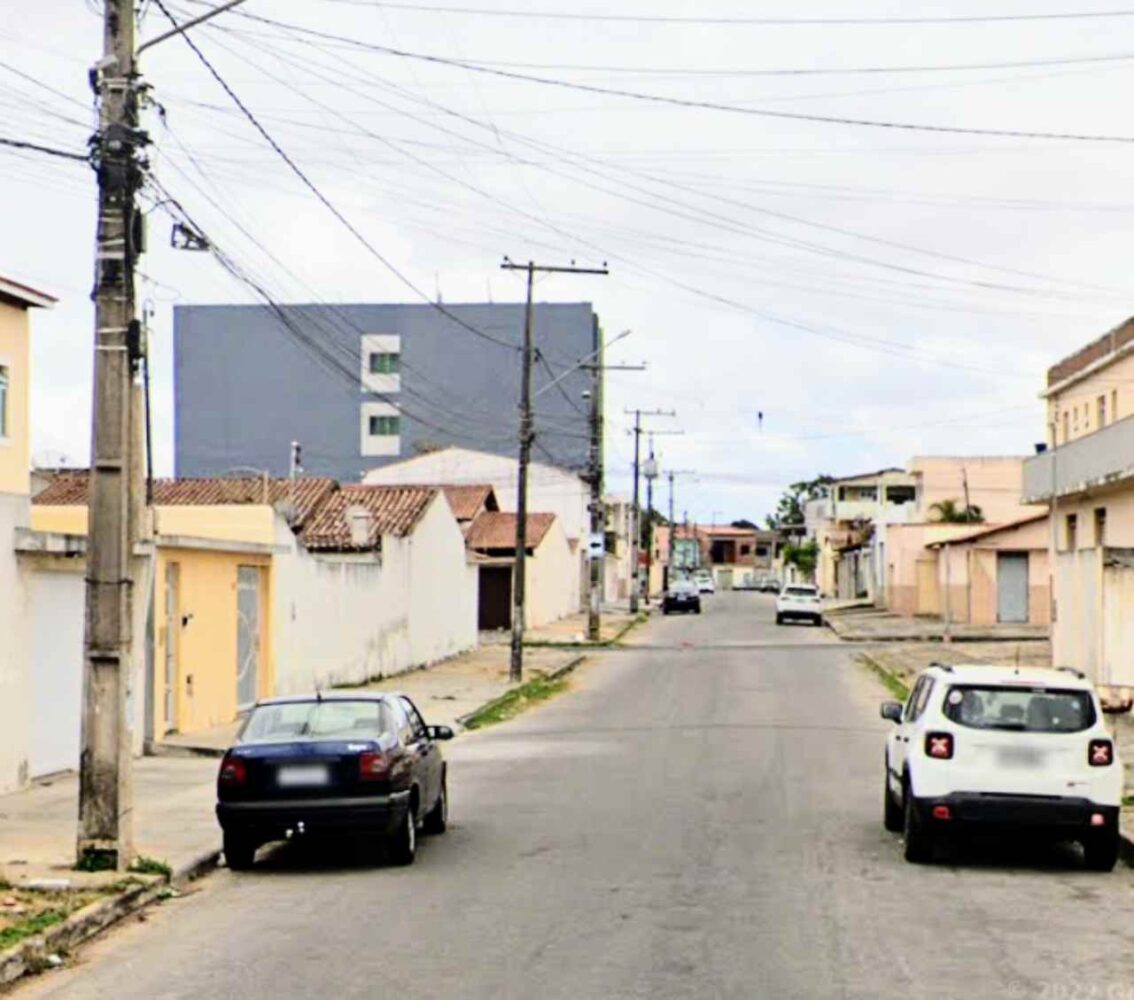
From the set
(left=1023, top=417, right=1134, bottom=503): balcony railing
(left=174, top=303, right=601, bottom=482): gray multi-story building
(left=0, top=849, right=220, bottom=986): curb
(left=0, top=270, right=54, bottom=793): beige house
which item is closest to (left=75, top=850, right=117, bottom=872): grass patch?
(left=0, top=849, right=220, bottom=986): curb

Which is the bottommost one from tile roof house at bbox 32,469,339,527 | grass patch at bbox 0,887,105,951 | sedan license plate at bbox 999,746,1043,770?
grass patch at bbox 0,887,105,951

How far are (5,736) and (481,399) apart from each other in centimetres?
7722

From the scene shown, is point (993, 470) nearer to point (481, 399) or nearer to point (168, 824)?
point (481, 399)

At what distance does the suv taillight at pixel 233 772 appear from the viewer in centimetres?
1457

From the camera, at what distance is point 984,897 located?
13398 millimetres

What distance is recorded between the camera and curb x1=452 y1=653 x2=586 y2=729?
3189 cm

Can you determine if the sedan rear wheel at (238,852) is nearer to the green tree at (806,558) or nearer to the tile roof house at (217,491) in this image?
the tile roof house at (217,491)

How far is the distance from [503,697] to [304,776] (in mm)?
21869

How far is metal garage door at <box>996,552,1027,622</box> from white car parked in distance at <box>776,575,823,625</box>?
8.01 metres

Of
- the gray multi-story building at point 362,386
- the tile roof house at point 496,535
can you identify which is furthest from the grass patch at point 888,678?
the gray multi-story building at point 362,386

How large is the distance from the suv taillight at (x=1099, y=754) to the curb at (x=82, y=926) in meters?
7.04

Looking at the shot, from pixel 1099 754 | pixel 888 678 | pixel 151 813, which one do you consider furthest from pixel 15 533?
pixel 888 678

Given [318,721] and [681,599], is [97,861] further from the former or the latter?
[681,599]

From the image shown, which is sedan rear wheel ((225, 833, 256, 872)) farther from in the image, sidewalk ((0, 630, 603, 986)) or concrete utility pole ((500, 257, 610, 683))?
concrete utility pole ((500, 257, 610, 683))
